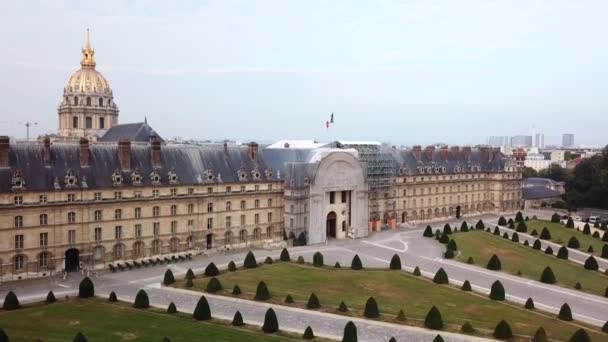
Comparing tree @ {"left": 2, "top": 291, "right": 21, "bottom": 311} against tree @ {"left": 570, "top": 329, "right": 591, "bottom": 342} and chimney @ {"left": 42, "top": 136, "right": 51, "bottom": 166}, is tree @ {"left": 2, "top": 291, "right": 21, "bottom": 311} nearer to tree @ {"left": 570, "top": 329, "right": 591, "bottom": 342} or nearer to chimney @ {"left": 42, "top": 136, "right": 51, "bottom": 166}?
chimney @ {"left": 42, "top": 136, "right": 51, "bottom": 166}

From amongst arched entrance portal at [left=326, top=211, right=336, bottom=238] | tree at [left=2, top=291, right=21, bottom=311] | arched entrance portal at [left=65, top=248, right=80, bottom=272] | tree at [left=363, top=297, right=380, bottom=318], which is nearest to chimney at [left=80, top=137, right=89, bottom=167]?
arched entrance portal at [left=65, top=248, right=80, bottom=272]

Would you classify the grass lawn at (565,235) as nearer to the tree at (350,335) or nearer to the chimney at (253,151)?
the chimney at (253,151)

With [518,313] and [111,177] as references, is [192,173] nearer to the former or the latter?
[111,177]

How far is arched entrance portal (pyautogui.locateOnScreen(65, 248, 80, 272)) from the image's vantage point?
59219 millimetres

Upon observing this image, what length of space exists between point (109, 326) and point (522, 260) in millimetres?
50090

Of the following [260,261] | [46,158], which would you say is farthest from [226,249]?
[46,158]

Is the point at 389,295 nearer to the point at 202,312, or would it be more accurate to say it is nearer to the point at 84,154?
the point at 202,312

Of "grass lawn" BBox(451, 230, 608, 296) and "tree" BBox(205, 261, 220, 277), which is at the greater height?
"tree" BBox(205, 261, 220, 277)

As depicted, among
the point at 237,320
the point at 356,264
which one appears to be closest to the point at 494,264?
the point at 356,264

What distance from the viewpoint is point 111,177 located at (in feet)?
204

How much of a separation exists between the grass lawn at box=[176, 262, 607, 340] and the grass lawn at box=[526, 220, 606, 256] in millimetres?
36281

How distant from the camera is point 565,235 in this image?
8775 centimetres

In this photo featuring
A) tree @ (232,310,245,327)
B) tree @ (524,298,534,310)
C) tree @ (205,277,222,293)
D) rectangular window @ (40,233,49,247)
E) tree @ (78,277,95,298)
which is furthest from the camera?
rectangular window @ (40,233,49,247)

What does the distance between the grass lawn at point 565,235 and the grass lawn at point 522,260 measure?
759 cm
